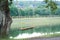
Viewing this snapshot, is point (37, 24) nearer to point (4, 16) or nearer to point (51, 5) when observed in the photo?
point (51, 5)

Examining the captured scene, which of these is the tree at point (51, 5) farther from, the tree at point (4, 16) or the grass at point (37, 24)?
the tree at point (4, 16)

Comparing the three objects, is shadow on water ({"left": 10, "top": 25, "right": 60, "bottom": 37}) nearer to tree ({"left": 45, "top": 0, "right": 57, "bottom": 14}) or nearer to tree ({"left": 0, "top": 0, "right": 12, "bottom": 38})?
tree ({"left": 0, "top": 0, "right": 12, "bottom": 38})

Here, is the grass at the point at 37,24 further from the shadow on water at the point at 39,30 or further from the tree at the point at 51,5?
the tree at the point at 51,5

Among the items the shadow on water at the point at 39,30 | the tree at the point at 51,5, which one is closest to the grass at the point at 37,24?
the shadow on water at the point at 39,30

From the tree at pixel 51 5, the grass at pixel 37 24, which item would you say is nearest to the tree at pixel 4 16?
the grass at pixel 37 24

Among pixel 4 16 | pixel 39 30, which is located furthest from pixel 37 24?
pixel 4 16

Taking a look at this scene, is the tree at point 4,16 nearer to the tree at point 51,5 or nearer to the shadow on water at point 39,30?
the shadow on water at point 39,30

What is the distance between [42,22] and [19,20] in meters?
0.30

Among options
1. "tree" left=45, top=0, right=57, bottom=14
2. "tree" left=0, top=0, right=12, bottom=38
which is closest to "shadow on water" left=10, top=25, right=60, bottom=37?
"tree" left=0, top=0, right=12, bottom=38

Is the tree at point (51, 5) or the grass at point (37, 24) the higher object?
the tree at point (51, 5)

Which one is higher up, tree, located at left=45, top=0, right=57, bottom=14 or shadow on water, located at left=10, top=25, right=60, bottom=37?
tree, located at left=45, top=0, right=57, bottom=14

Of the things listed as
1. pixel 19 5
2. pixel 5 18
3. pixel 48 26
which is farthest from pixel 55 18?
pixel 5 18

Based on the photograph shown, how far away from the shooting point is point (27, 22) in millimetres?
2424

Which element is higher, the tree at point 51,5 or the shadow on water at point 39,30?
the tree at point 51,5
